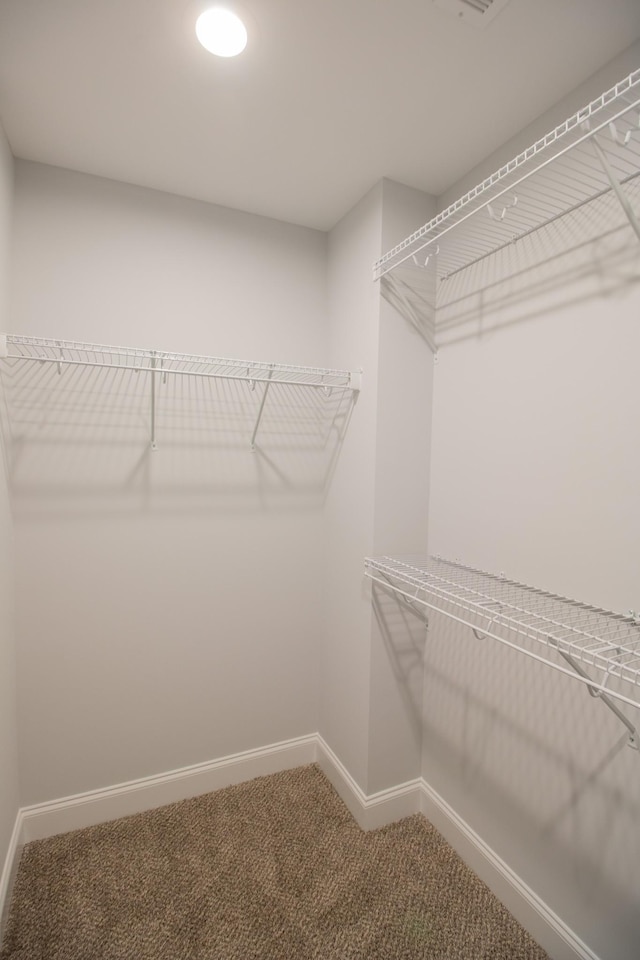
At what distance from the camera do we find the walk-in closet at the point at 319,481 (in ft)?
3.83

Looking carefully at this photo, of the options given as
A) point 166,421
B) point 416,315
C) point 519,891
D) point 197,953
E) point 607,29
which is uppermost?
point 607,29

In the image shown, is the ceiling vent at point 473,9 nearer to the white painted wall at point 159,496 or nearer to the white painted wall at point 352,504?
the white painted wall at point 352,504

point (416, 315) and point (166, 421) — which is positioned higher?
point (416, 315)

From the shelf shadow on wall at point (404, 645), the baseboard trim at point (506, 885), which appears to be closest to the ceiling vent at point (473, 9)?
the shelf shadow on wall at point (404, 645)

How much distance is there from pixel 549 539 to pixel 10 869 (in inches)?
82.0

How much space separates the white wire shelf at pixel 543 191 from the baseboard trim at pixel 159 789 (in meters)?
2.18

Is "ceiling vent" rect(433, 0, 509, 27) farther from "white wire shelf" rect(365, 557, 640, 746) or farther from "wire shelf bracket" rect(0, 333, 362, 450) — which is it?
"white wire shelf" rect(365, 557, 640, 746)

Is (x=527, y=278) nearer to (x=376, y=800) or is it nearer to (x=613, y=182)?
(x=613, y=182)

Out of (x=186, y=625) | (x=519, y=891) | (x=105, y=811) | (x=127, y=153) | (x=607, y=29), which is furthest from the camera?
(x=186, y=625)

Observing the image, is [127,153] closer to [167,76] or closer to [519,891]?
[167,76]

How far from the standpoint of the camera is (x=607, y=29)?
3.58 ft

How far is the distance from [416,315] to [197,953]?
227 centimetres

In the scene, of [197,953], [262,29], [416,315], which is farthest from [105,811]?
[262,29]

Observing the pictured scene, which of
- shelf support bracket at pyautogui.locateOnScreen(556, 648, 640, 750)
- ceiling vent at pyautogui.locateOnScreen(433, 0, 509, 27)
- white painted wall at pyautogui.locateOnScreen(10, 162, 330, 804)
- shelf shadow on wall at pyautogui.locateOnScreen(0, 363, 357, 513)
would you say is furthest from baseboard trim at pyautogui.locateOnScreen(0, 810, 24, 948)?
ceiling vent at pyautogui.locateOnScreen(433, 0, 509, 27)
